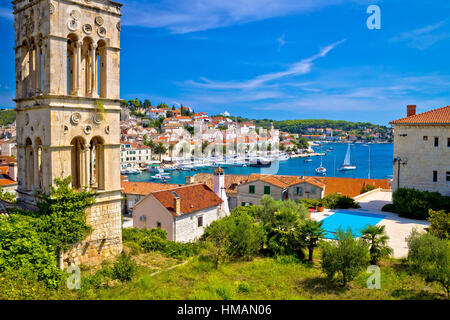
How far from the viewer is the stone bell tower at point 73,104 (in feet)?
42.2

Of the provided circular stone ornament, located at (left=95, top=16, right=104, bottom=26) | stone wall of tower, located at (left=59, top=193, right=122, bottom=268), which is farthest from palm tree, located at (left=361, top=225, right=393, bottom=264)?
circular stone ornament, located at (left=95, top=16, right=104, bottom=26)

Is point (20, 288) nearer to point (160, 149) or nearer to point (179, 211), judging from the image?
point (179, 211)

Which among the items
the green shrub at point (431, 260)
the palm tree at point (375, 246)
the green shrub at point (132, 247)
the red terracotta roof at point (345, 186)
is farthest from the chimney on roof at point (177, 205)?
the red terracotta roof at point (345, 186)

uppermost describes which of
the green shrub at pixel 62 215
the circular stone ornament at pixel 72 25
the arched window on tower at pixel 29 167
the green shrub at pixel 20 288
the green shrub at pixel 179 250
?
the circular stone ornament at pixel 72 25

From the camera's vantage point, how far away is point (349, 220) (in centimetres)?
2552

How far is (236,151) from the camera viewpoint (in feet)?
527

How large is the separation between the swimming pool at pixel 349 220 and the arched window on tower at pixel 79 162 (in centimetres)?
1551

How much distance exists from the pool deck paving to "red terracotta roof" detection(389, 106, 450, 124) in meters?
7.68

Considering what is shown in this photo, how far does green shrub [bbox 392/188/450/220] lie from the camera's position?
25.4 metres

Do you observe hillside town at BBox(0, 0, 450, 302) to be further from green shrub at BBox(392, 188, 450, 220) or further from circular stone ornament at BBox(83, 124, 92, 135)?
green shrub at BBox(392, 188, 450, 220)

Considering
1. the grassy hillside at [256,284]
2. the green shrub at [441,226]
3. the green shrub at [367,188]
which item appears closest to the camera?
the grassy hillside at [256,284]

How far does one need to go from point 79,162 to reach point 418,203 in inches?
922

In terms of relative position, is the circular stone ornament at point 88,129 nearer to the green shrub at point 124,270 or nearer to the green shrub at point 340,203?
the green shrub at point 124,270

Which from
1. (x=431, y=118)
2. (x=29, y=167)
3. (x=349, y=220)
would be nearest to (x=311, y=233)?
(x=349, y=220)
